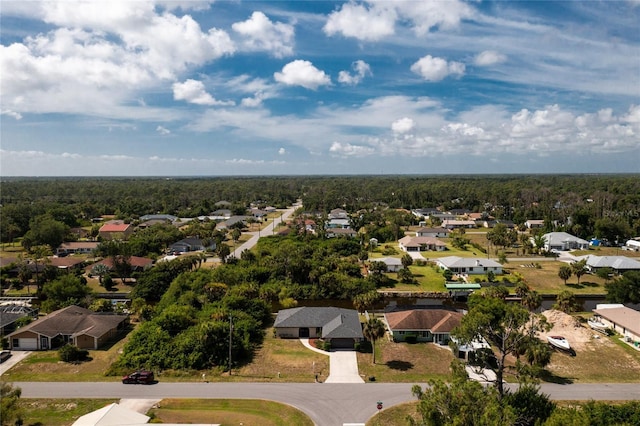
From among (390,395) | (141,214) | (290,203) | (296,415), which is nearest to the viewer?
(296,415)

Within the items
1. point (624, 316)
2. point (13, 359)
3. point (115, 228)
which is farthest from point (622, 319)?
point (115, 228)

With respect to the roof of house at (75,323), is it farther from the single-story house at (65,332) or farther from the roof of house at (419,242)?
the roof of house at (419,242)

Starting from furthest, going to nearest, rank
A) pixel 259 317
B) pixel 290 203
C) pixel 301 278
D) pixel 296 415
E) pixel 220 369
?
pixel 290 203, pixel 301 278, pixel 259 317, pixel 220 369, pixel 296 415

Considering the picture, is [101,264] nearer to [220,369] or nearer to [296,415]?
[220,369]

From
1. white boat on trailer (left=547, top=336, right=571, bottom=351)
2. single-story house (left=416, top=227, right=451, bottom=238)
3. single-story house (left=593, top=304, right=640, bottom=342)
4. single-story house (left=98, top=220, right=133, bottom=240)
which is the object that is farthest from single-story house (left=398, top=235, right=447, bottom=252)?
single-story house (left=98, top=220, right=133, bottom=240)

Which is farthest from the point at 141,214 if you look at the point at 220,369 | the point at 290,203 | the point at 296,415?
the point at 296,415
